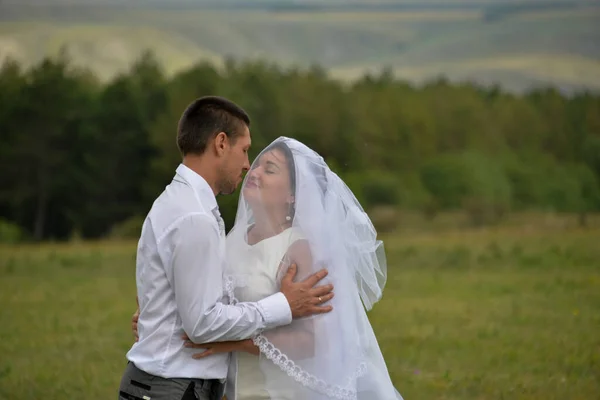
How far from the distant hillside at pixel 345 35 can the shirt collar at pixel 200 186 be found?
44233 millimetres

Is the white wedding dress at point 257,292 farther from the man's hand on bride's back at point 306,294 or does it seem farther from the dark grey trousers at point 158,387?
the dark grey trousers at point 158,387

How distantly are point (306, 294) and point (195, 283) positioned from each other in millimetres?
615

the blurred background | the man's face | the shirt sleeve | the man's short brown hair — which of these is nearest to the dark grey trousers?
the shirt sleeve

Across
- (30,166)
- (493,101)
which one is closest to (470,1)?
(493,101)

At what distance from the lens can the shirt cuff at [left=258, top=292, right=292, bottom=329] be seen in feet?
13.7

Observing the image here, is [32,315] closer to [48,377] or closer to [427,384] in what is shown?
[48,377]

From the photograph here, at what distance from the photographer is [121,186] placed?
151 feet

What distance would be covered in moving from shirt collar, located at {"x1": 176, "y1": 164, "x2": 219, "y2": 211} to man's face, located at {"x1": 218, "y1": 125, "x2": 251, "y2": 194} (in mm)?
104

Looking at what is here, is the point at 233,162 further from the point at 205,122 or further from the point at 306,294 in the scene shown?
the point at 306,294

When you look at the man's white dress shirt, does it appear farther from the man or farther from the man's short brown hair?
the man's short brown hair

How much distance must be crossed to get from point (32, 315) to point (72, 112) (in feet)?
108

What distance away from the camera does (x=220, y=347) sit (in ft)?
13.8

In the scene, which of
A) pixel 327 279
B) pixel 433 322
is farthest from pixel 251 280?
pixel 433 322

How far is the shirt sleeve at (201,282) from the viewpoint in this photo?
156 inches
